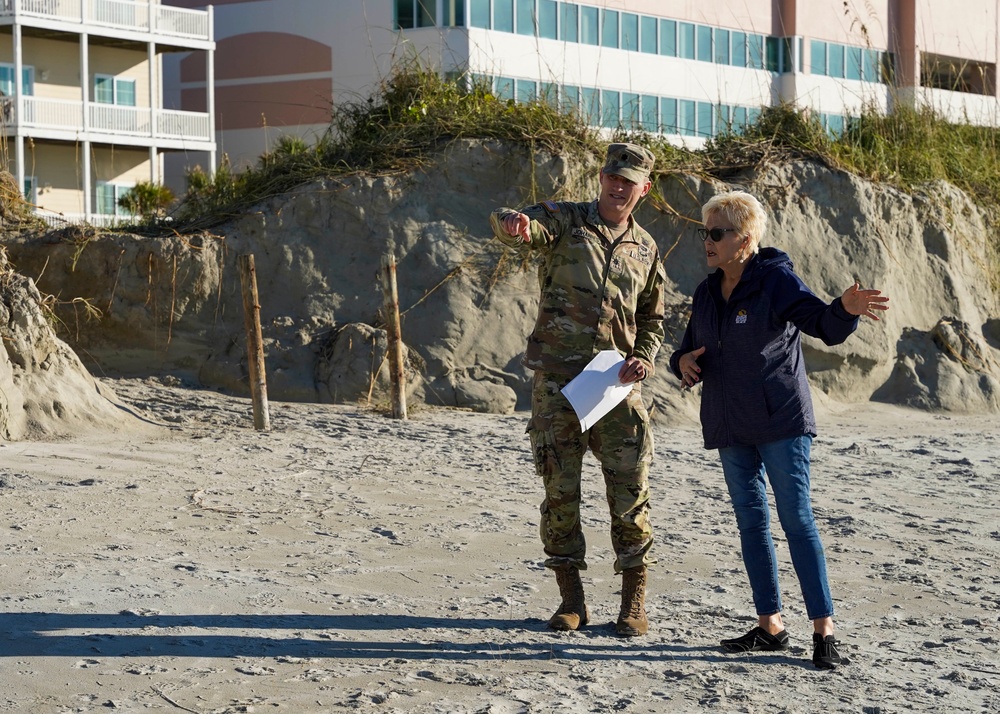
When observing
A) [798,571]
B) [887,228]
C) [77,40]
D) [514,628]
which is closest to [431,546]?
[514,628]

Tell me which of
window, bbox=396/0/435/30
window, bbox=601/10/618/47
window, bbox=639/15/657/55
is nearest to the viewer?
window, bbox=396/0/435/30

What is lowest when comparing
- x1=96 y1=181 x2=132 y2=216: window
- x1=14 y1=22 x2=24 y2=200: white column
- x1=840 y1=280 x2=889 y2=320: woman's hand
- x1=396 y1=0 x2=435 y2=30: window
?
x1=840 y1=280 x2=889 y2=320: woman's hand

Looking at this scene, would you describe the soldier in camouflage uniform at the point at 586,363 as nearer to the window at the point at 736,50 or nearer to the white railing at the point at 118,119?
the white railing at the point at 118,119

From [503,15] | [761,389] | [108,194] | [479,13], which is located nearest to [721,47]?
[503,15]

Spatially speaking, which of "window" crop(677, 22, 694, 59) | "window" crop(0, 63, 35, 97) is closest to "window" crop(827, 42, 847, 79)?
"window" crop(677, 22, 694, 59)

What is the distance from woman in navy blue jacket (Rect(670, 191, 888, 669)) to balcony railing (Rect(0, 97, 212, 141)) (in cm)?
2455

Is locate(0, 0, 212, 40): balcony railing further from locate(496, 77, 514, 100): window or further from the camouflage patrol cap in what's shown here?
the camouflage patrol cap

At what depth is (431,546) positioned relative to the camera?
625cm

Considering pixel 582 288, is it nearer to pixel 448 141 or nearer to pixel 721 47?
pixel 448 141

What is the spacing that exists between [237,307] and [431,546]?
6321mm

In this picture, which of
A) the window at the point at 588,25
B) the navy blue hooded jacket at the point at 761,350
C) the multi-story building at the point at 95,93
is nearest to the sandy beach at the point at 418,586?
the navy blue hooded jacket at the point at 761,350

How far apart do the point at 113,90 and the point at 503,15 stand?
10212mm

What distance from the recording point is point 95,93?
30734 millimetres

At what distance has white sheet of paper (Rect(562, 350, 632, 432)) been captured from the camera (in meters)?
4.63
